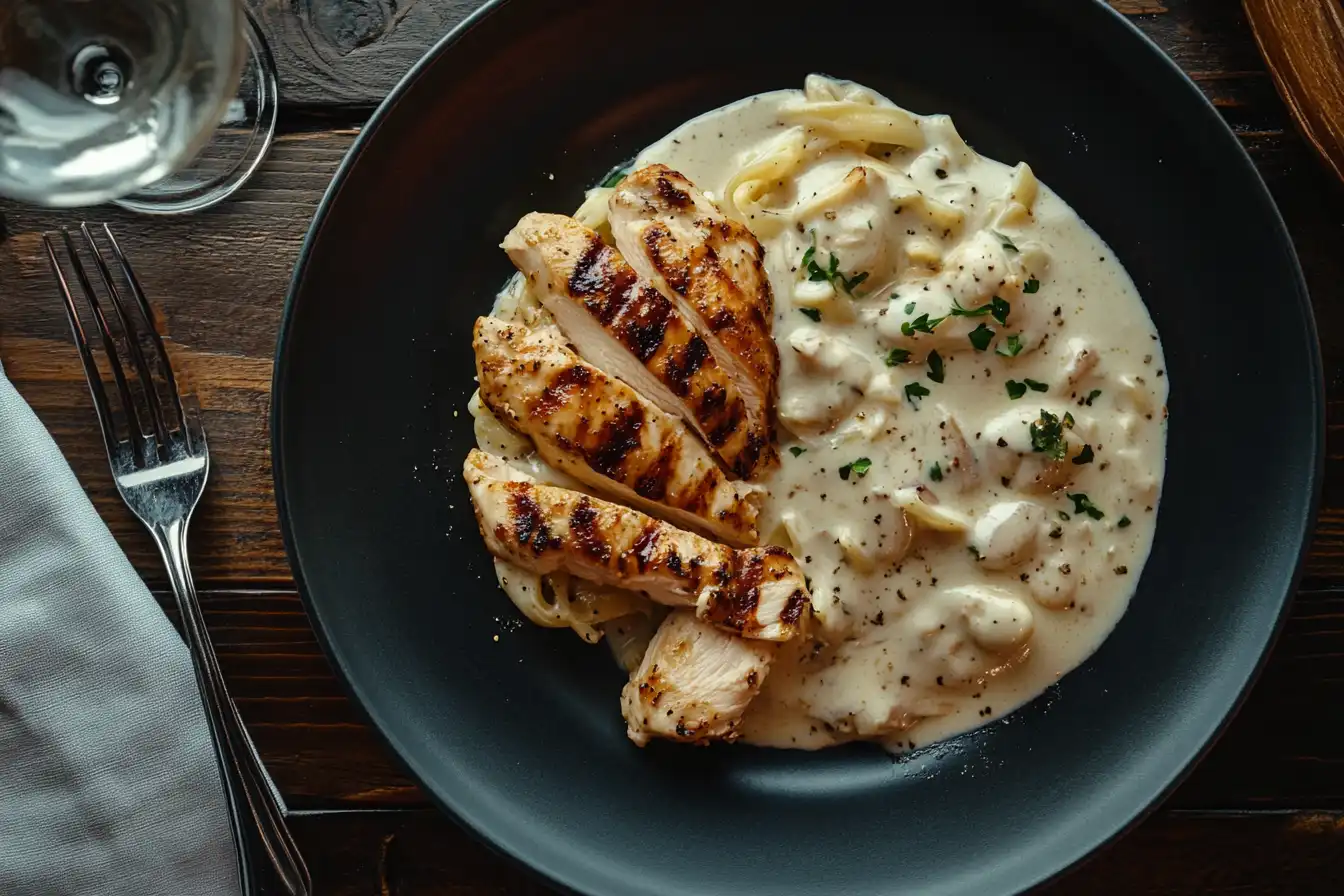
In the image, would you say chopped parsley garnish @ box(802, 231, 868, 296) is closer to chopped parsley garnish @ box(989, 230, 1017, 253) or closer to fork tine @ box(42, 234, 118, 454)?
chopped parsley garnish @ box(989, 230, 1017, 253)

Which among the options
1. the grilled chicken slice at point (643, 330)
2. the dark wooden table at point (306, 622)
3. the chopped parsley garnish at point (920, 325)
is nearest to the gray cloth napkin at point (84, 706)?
the dark wooden table at point (306, 622)

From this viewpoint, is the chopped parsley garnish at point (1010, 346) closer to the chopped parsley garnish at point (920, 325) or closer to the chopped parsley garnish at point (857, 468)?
the chopped parsley garnish at point (920, 325)

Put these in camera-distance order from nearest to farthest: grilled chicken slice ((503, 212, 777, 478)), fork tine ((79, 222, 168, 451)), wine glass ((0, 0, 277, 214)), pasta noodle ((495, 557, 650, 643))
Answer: wine glass ((0, 0, 277, 214)) < grilled chicken slice ((503, 212, 777, 478)) < pasta noodle ((495, 557, 650, 643)) < fork tine ((79, 222, 168, 451))

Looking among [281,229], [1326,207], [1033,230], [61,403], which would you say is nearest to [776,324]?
[1033,230]

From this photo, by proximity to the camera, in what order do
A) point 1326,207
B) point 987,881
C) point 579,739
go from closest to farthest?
point 987,881 → point 579,739 → point 1326,207

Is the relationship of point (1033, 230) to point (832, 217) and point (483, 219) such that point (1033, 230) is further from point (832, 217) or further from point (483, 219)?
point (483, 219)

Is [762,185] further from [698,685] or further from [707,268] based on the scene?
[698,685]

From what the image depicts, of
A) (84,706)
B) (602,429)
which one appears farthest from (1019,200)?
(84,706)

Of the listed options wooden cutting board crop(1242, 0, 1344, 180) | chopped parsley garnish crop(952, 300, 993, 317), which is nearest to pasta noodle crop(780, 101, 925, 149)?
chopped parsley garnish crop(952, 300, 993, 317)
